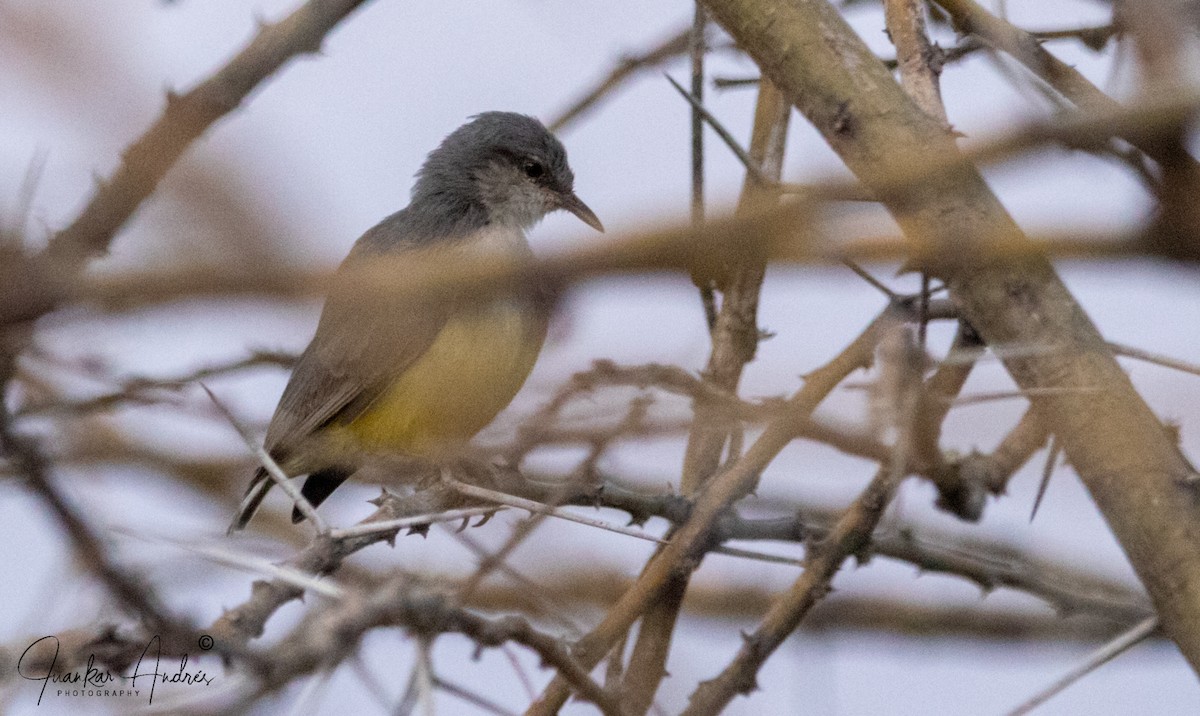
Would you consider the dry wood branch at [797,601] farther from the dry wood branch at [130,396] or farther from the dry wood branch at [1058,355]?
the dry wood branch at [130,396]

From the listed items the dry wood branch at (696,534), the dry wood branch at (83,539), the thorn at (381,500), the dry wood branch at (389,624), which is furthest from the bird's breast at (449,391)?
the dry wood branch at (83,539)

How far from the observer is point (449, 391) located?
18.2 ft

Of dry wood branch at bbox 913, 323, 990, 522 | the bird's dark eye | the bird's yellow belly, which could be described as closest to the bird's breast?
the bird's yellow belly

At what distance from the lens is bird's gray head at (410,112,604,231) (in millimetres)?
6680

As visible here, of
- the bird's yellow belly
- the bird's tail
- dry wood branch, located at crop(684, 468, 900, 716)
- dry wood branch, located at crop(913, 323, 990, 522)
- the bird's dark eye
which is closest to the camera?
dry wood branch, located at crop(913, 323, 990, 522)

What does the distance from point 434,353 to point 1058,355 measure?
331cm

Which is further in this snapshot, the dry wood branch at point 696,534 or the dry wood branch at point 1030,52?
the dry wood branch at point 1030,52

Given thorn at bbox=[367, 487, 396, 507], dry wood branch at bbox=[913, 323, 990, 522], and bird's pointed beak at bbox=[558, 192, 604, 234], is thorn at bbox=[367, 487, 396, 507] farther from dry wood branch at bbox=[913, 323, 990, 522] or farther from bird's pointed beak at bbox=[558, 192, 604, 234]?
bird's pointed beak at bbox=[558, 192, 604, 234]

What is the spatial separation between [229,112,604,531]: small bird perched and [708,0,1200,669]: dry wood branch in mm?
1891

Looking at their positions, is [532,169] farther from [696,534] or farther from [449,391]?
[696,534]

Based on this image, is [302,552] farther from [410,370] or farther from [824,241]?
[410,370]

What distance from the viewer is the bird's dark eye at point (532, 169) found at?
6953 mm

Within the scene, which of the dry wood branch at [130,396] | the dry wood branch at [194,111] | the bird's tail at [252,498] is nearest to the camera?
the dry wood branch at [130,396]

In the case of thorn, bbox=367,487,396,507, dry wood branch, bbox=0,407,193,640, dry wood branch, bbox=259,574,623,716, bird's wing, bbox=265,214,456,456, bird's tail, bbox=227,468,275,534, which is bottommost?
dry wood branch, bbox=0,407,193,640
